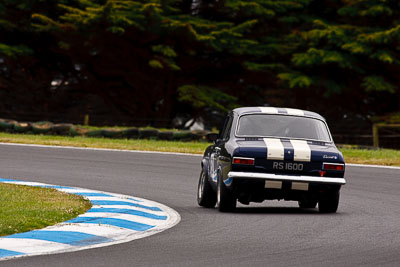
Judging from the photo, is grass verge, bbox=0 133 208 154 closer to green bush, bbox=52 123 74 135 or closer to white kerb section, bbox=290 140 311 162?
green bush, bbox=52 123 74 135

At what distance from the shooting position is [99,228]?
10359 mm

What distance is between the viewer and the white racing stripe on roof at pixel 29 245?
8.74m

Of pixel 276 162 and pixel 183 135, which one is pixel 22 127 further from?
pixel 276 162

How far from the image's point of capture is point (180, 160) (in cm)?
2261

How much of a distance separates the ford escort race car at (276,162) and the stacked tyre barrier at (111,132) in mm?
15699

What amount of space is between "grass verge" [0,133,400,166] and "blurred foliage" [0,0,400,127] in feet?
27.3

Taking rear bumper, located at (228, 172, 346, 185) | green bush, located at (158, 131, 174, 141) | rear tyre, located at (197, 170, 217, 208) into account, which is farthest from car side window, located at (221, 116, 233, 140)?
green bush, located at (158, 131, 174, 141)

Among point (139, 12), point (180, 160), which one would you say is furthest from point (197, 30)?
point (180, 160)

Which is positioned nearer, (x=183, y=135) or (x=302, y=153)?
(x=302, y=153)

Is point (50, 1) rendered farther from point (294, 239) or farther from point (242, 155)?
point (294, 239)

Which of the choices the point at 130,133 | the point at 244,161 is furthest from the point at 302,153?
the point at 130,133

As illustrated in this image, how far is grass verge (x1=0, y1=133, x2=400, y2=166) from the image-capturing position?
77.7 ft

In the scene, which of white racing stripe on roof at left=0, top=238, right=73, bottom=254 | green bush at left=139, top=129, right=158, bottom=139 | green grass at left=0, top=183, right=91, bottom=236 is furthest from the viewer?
green bush at left=139, top=129, right=158, bottom=139

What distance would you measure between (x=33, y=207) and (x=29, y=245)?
2982mm
